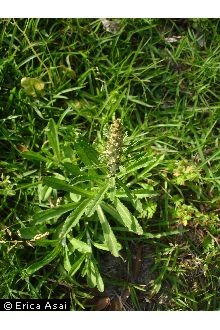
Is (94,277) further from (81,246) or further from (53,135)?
(53,135)

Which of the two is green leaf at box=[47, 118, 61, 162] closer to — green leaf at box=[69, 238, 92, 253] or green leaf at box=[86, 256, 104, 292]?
green leaf at box=[69, 238, 92, 253]

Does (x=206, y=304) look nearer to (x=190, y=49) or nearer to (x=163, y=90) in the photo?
(x=163, y=90)

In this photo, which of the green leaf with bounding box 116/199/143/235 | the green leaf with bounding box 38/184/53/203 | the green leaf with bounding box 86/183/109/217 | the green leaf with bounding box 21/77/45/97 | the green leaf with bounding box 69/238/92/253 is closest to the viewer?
the green leaf with bounding box 86/183/109/217

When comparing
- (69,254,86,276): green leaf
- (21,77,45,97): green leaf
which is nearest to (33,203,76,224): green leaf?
(69,254,86,276): green leaf

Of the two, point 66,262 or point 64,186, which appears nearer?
point 64,186

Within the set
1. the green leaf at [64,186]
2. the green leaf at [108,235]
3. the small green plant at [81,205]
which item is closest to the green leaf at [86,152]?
the small green plant at [81,205]

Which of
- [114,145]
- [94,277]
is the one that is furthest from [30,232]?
Result: [114,145]
